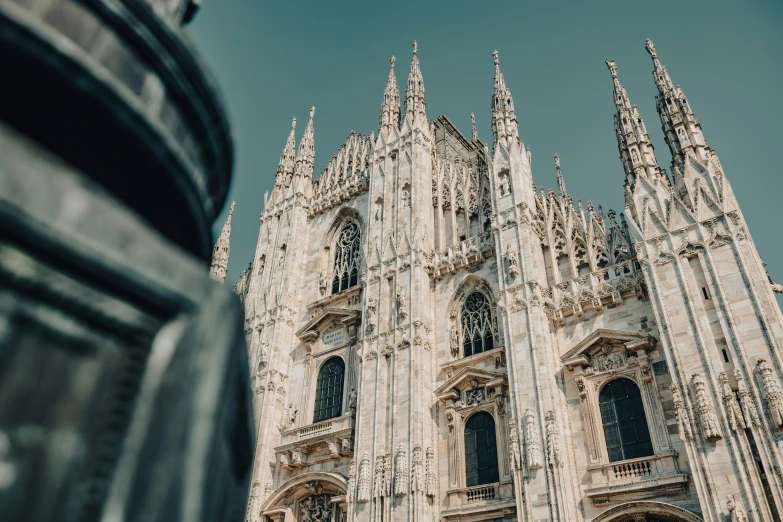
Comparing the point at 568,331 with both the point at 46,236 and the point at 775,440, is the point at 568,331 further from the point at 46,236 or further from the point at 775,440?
the point at 46,236

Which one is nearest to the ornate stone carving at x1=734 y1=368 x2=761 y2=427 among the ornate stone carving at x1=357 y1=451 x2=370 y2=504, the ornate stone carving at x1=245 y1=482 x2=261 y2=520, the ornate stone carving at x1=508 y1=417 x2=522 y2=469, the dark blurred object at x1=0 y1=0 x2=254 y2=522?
the ornate stone carving at x1=508 y1=417 x2=522 y2=469

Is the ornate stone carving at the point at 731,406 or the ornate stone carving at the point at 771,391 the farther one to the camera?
the ornate stone carving at the point at 731,406

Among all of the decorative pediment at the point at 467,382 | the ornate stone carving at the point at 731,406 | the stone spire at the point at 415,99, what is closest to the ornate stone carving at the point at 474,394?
the decorative pediment at the point at 467,382

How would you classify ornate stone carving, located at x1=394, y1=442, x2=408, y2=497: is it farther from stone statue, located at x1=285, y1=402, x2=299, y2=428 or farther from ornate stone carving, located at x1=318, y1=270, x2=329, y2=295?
ornate stone carving, located at x1=318, y1=270, x2=329, y2=295

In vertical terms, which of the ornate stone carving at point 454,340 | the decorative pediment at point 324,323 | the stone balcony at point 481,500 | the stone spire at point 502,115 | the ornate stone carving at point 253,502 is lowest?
the stone balcony at point 481,500

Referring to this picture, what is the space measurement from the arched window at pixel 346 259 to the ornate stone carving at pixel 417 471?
26.3ft

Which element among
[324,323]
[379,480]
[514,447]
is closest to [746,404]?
[514,447]

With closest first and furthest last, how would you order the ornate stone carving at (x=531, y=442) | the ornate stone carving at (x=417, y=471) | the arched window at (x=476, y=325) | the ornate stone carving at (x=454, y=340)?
1. the ornate stone carving at (x=531, y=442)
2. the ornate stone carving at (x=417, y=471)
3. the arched window at (x=476, y=325)
4. the ornate stone carving at (x=454, y=340)

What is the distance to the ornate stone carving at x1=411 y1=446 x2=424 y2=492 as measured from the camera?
571 inches

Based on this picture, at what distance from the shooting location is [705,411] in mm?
11414

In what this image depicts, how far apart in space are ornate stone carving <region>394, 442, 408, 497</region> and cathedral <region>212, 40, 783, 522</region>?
3cm

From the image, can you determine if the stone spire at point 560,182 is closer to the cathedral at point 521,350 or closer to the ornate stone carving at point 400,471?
the cathedral at point 521,350

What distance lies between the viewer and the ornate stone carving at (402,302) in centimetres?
1757

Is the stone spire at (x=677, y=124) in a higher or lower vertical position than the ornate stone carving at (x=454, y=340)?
higher
